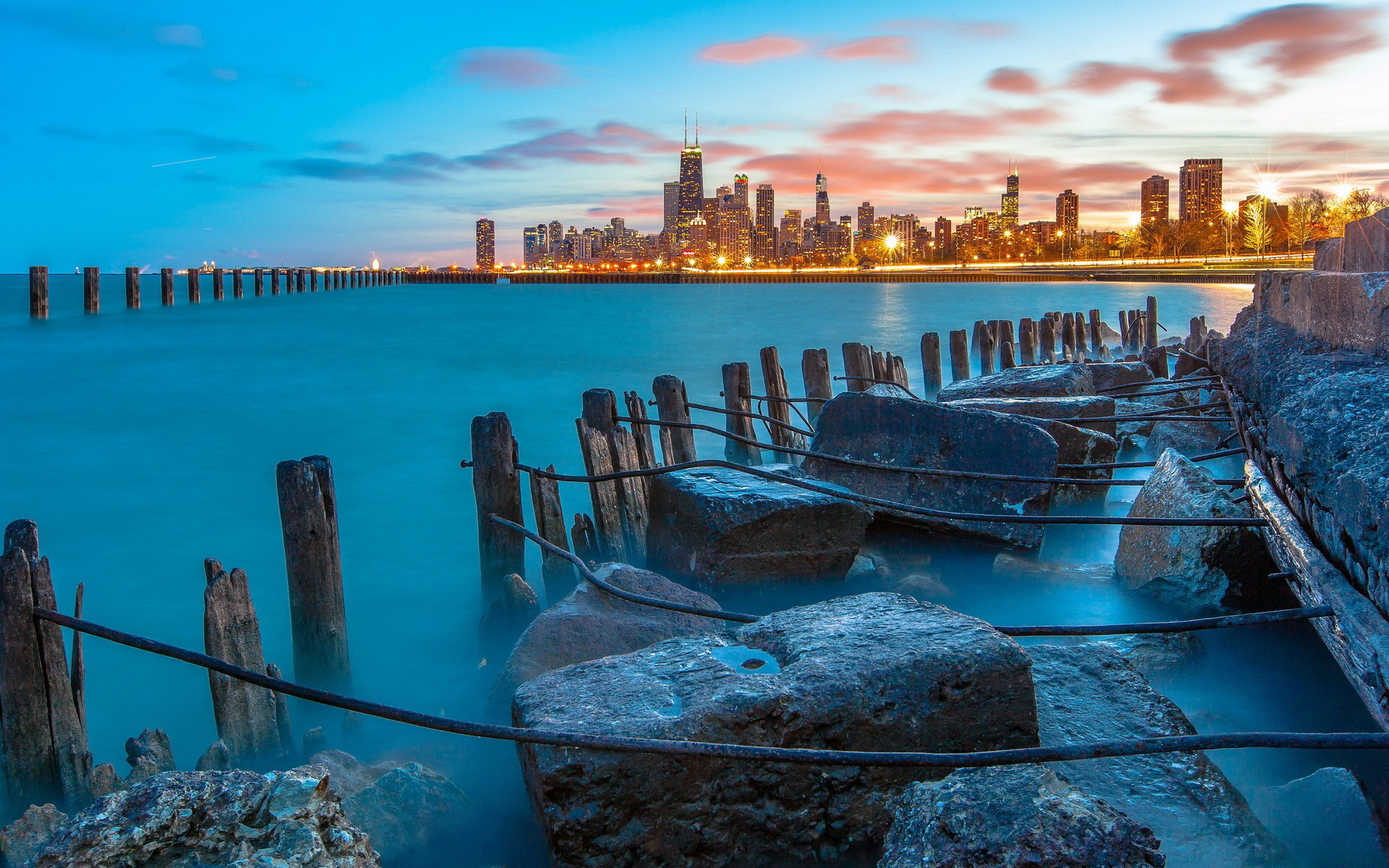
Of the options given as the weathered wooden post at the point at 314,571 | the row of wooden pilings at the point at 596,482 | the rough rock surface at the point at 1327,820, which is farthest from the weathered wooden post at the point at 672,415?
the rough rock surface at the point at 1327,820

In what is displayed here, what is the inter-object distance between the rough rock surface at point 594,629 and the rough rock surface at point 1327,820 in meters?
2.01

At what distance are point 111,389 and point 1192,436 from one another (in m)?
16.5

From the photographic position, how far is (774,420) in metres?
8.17

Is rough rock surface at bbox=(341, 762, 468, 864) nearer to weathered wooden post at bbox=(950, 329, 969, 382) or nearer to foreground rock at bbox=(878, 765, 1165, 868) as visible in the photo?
foreground rock at bbox=(878, 765, 1165, 868)

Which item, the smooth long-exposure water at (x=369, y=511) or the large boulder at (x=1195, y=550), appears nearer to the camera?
the smooth long-exposure water at (x=369, y=511)

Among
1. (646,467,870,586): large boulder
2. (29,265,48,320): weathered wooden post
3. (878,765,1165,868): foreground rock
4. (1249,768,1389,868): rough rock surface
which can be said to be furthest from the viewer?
(29,265,48,320): weathered wooden post

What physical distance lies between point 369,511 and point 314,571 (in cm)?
494

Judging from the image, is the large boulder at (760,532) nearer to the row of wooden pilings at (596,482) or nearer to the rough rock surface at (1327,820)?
the row of wooden pilings at (596,482)

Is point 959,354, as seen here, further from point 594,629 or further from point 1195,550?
point 594,629

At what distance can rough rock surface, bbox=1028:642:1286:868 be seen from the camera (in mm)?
2535

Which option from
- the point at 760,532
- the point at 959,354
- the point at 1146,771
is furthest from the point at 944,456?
the point at 959,354

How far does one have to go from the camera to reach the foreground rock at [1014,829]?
1.80 m

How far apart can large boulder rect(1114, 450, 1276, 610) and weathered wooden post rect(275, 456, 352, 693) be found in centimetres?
411

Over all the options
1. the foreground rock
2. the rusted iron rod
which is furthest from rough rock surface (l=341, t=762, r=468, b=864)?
the foreground rock
